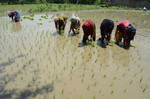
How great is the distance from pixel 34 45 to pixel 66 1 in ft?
96.4

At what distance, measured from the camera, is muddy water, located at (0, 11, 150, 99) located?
5371 mm

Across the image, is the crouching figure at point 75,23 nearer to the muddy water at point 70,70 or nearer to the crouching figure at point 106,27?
the muddy water at point 70,70

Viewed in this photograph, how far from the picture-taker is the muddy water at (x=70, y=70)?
5.37 metres

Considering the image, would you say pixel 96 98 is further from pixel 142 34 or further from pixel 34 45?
pixel 142 34

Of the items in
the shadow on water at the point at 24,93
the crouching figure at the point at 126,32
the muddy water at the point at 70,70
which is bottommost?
the shadow on water at the point at 24,93

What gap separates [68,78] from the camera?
6.08 meters

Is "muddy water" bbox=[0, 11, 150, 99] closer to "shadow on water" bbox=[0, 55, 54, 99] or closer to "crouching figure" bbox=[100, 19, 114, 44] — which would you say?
"shadow on water" bbox=[0, 55, 54, 99]

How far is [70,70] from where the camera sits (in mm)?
6645

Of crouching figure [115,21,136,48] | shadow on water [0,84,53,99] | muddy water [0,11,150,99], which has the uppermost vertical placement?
crouching figure [115,21,136,48]

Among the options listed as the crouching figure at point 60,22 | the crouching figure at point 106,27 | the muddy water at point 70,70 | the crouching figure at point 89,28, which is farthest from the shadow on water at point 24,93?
the crouching figure at point 60,22

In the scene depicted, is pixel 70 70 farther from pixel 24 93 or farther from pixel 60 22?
pixel 60 22

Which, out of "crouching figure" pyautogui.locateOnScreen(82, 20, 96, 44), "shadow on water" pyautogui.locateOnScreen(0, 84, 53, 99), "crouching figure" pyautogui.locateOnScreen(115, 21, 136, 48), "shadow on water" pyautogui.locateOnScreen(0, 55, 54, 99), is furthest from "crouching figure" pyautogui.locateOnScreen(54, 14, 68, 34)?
"shadow on water" pyautogui.locateOnScreen(0, 84, 53, 99)

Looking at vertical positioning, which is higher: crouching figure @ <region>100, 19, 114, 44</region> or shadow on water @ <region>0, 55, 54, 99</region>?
crouching figure @ <region>100, 19, 114, 44</region>

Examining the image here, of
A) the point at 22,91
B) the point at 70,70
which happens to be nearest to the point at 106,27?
the point at 70,70
